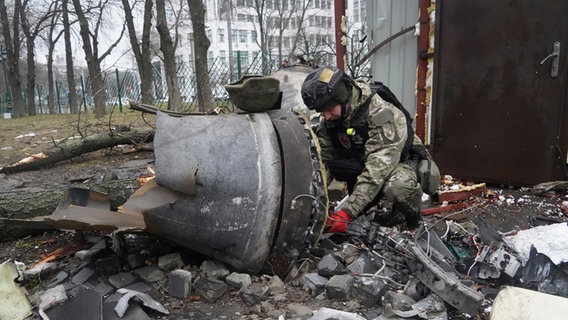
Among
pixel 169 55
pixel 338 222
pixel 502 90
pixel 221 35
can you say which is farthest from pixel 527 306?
pixel 221 35

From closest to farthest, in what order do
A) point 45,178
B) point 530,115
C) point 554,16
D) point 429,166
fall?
point 429,166 < point 554,16 < point 530,115 < point 45,178

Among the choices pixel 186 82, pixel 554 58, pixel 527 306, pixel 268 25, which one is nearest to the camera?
pixel 527 306

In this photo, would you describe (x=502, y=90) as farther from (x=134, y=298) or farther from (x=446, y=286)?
(x=134, y=298)

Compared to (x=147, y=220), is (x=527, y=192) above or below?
below

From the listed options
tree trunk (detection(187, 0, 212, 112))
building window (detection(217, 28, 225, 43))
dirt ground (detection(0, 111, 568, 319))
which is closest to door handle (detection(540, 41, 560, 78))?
dirt ground (detection(0, 111, 568, 319))

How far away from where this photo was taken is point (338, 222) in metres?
2.78

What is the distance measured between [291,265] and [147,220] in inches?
33.7

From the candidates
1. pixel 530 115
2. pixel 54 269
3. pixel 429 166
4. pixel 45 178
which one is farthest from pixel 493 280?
pixel 45 178

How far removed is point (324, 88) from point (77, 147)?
4.47 m

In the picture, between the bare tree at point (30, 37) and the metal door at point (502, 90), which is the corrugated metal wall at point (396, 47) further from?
the bare tree at point (30, 37)

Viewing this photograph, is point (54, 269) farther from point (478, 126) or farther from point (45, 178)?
point (478, 126)

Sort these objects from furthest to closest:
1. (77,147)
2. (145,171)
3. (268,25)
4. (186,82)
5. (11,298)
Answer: (268,25) < (186,82) < (77,147) < (145,171) < (11,298)

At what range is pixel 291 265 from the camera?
2447 millimetres

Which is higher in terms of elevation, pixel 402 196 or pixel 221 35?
pixel 221 35
